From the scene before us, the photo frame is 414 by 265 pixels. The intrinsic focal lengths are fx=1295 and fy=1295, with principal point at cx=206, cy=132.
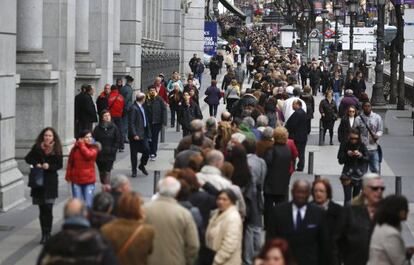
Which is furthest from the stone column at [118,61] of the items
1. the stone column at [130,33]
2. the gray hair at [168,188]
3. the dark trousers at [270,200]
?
the gray hair at [168,188]

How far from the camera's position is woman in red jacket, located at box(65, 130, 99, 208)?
1659cm

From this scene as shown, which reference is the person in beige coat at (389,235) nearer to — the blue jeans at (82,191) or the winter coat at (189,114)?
the blue jeans at (82,191)

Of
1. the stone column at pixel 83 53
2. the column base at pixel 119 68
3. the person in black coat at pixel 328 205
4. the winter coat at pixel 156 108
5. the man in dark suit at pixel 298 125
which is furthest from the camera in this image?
the column base at pixel 119 68

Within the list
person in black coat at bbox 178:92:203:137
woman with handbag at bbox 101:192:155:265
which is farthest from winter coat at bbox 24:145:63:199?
person in black coat at bbox 178:92:203:137

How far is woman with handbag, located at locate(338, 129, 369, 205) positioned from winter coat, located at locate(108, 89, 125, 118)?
982 cm

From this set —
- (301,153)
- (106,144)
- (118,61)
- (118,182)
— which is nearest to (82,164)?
(106,144)

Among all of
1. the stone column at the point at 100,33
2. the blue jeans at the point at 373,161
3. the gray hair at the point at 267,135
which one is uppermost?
the stone column at the point at 100,33

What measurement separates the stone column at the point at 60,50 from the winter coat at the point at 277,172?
29.5 feet

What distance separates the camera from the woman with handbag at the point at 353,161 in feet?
61.4

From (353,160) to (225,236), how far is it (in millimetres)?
7410

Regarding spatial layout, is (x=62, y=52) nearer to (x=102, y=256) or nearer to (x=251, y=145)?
(x=251, y=145)

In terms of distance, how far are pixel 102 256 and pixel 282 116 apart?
1836 centimetres

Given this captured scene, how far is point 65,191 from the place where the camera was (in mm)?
21438

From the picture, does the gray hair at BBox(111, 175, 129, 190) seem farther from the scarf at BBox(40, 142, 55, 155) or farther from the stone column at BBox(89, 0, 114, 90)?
the stone column at BBox(89, 0, 114, 90)
